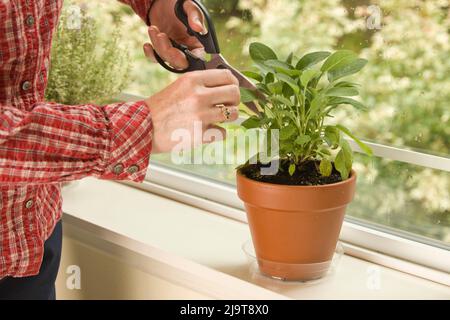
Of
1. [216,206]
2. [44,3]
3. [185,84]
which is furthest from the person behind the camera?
[216,206]

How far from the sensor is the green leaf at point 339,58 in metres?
1.02

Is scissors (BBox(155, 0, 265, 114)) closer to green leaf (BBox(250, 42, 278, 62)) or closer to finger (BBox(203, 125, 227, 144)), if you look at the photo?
green leaf (BBox(250, 42, 278, 62))

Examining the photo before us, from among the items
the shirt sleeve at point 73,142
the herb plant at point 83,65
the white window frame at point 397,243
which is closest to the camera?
the shirt sleeve at point 73,142

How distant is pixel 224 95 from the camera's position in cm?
87

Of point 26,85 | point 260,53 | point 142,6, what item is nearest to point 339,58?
point 260,53

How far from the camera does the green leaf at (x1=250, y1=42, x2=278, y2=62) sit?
1.07m

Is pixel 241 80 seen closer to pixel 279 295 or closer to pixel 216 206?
pixel 279 295

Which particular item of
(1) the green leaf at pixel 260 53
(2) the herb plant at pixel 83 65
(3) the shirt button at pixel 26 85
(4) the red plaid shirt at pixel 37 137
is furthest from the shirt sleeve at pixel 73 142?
(2) the herb plant at pixel 83 65

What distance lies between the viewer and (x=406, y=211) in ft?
4.05

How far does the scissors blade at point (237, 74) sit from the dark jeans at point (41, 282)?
403 millimetres

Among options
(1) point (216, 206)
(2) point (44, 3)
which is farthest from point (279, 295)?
(2) point (44, 3)

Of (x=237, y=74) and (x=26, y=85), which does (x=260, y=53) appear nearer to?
(x=237, y=74)

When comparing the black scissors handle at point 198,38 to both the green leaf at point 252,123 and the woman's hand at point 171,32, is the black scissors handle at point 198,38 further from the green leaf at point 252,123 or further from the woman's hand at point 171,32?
the green leaf at point 252,123
